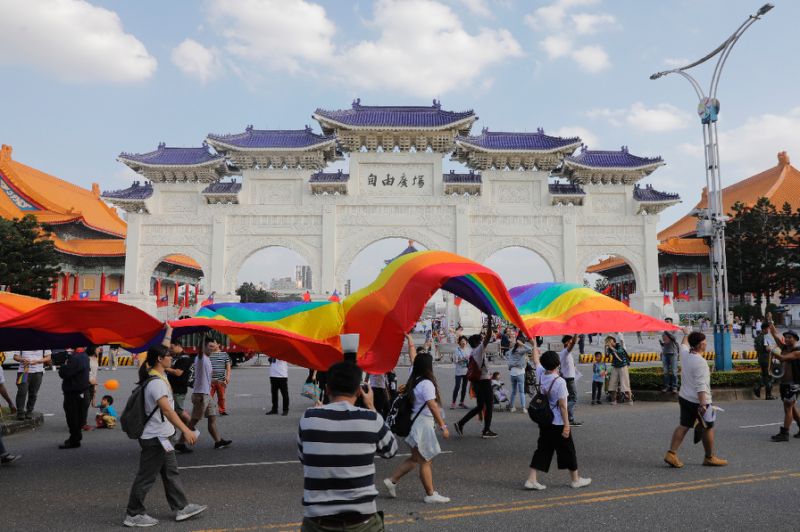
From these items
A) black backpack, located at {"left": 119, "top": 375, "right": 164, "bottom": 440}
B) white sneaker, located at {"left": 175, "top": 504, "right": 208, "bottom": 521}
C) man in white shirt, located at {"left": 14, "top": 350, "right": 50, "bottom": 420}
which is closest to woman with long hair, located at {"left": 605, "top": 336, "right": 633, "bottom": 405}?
white sneaker, located at {"left": 175, "top": 504, "right": 208, "bottom": 521}

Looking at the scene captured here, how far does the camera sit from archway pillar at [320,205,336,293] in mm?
29844

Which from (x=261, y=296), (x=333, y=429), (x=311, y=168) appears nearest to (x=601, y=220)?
(x=311, y=168)

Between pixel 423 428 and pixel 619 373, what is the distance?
306 inches

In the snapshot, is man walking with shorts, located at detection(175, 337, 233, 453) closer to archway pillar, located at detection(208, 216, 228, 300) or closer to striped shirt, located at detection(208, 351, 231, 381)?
A: striped shirt, located at detection(208, 351, 231, 381)

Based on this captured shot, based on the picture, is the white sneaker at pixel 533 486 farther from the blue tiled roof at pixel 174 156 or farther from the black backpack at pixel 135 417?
the blue tiled roof at pixel 174 156

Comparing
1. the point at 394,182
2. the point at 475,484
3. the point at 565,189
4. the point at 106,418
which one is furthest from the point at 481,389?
the point at 565,189

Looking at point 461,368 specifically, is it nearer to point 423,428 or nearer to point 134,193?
point 423,428

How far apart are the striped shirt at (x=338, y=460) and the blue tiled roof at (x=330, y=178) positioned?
27590mm

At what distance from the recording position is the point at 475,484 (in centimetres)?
596

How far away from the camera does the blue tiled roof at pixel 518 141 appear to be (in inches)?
1185

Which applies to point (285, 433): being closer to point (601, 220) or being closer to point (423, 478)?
point (423, 478)

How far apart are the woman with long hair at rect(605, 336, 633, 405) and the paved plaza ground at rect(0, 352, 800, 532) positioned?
221 cm

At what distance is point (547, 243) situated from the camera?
1206 inches

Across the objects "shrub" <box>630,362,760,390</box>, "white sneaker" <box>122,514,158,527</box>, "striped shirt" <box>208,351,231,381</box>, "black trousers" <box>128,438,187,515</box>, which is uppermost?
"striped shirt" <box>208,351,231,381</box>
